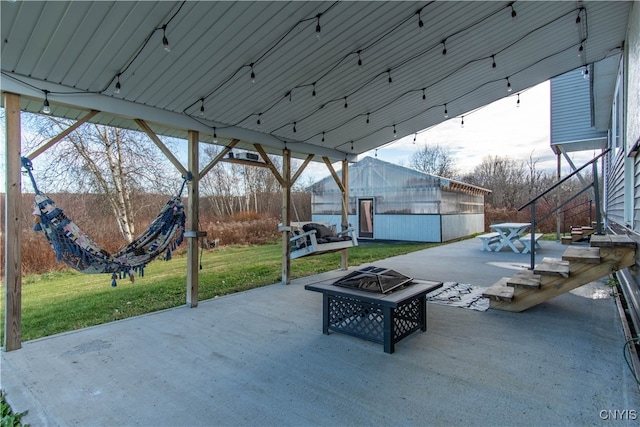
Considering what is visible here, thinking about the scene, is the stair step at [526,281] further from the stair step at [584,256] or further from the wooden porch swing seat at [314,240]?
the wooden porch swing seat at [314,240]

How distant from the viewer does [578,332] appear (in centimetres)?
318

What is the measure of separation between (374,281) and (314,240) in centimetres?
203

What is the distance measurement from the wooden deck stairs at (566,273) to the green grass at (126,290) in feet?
11.4

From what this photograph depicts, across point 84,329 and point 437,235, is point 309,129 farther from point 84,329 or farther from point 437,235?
point 437,235

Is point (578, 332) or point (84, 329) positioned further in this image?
point (84, 329)

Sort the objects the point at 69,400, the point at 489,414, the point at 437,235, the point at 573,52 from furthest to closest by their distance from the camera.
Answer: the point at 437,235, the point at 573,52, the point at 69,400, the point at 489,414

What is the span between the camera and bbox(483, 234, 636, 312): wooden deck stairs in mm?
3092

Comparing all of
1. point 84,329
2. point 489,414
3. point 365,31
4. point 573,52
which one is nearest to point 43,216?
point 84,329

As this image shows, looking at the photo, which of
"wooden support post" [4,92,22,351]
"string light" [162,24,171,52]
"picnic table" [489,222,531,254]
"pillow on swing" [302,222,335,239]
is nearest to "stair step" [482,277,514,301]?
"pillow on swing" [302,222,335,239]

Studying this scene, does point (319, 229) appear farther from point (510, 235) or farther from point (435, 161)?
point (435, 161)

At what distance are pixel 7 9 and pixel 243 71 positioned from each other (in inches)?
68.2

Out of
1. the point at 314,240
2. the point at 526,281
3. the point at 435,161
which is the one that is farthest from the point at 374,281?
the point at 435,161

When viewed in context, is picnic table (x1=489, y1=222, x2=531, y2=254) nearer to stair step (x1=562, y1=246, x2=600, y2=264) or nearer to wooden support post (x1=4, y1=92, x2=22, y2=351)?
stair step (x1=562, y1=246, x2=600, y2=264)

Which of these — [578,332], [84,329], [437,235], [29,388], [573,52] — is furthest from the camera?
[437,235]
